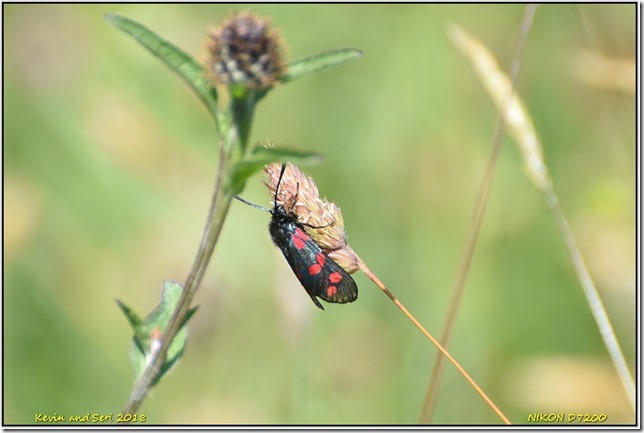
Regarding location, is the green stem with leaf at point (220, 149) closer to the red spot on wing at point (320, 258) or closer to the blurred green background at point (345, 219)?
the red spot on wing at point (320, 258)

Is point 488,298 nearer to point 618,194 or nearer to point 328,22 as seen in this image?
point 618,194

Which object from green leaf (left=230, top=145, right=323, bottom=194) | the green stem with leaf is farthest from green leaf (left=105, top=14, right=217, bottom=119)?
green leaf (left=230, top=145, right=323, bottom=194)

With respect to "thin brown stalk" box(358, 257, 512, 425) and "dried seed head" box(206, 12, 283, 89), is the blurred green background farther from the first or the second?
"dried seed head" box(206, 12, 283, 89)

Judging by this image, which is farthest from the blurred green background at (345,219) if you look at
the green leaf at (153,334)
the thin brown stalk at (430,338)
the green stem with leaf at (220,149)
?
the green stem with leaf at (220,149)

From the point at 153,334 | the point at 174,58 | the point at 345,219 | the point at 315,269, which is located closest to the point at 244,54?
the point at 174,58

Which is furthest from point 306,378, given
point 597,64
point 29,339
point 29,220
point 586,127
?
point 586,127

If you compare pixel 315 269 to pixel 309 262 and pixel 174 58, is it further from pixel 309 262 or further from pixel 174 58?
pixel 174 58
